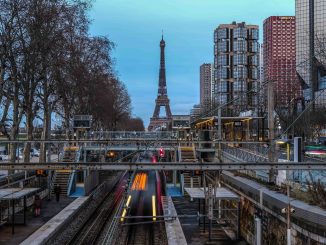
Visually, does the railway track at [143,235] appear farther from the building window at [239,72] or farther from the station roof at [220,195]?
the building window at [239,72]

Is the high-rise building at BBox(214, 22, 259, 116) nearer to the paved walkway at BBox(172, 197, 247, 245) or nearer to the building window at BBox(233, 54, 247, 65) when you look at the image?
the building window at BBox(233, 54, 247, 65)

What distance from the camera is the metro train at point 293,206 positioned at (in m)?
15.0

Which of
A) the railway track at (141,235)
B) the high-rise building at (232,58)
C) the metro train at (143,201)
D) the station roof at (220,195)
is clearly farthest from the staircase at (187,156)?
the high-rise building at (232,58)

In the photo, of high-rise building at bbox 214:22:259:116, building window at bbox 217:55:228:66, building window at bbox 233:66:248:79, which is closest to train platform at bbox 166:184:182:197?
high-rise building at bbox 214:22:259:116

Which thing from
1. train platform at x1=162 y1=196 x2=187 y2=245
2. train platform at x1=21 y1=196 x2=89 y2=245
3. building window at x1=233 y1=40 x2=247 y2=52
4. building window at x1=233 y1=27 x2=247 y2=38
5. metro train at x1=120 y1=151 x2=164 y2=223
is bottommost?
metro train at x1=120 y1=151 x2=164 y2=223

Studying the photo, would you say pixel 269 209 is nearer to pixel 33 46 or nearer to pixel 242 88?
pixel 33 46

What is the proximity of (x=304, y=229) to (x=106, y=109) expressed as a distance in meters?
57.7

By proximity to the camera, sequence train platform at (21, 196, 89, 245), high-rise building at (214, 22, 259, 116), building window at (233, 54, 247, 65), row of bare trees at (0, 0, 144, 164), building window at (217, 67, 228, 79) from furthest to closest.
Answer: building window at (217, 67, 228, 79) < building window at (233, 54, 247, 65) < high-rise building at (214, 22, 259, 116) < row of bare trees at (0, 0, 144, 164) < train platform at (21, 196, 89, 245)

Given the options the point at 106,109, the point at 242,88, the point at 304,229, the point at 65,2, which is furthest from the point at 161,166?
the point at 242,88

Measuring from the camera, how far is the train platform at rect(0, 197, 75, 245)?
2434 centimetres

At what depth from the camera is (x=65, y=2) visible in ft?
126

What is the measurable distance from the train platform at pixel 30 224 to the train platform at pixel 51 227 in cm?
55

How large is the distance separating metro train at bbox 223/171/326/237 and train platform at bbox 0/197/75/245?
1108cm

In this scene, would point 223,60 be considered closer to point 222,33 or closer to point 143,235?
point 222,33
